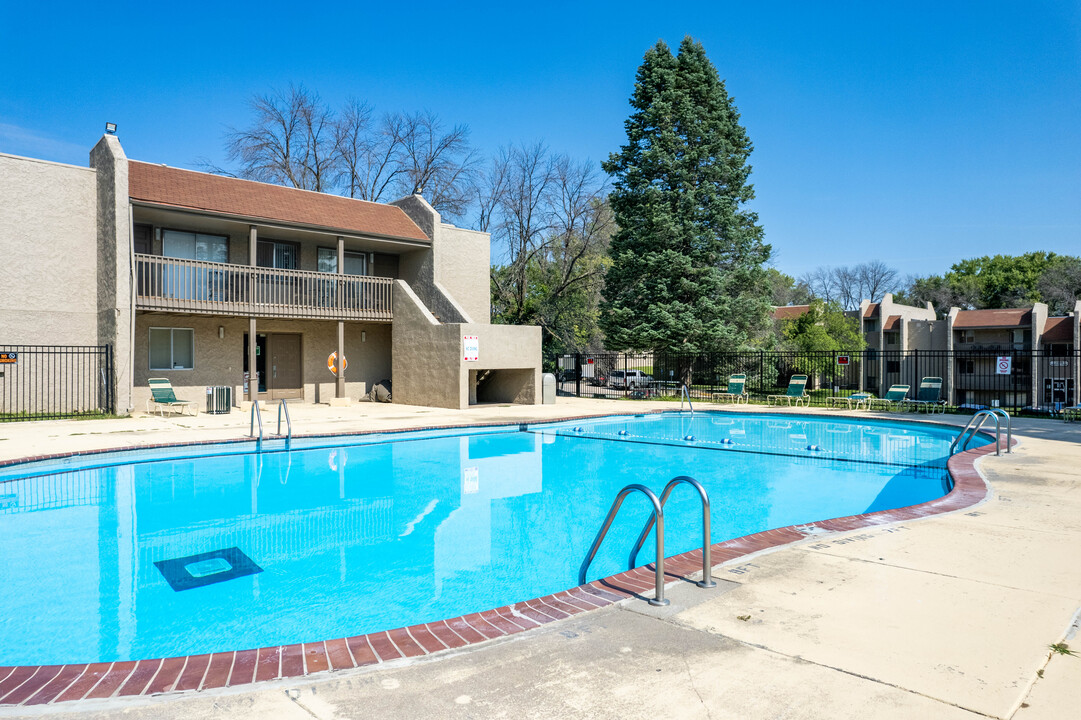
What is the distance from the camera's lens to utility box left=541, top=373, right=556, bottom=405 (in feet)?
72.8

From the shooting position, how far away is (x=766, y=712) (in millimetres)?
2623

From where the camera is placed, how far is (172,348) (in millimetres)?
19750

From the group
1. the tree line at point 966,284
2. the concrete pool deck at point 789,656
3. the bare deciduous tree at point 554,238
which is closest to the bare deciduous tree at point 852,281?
the tree line at point 966,284

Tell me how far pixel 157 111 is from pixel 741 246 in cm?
2464

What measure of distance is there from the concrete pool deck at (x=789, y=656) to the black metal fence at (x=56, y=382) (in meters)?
17.7

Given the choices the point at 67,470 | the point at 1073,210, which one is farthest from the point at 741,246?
the point at 67,470

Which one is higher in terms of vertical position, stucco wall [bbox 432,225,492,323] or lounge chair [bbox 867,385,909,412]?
stucco wall [bbox 432,225,492,323]

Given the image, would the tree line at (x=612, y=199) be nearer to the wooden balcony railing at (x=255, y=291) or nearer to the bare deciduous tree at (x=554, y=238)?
the bare deciduous tree at (x=554, y=238)

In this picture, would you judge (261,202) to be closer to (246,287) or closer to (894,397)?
(246,287)

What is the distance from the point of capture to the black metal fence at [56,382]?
1684 cm

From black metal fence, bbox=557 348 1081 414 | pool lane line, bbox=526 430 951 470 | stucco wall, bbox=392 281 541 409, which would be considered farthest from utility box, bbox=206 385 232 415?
black metal fence, bbox=557 348 1081 414

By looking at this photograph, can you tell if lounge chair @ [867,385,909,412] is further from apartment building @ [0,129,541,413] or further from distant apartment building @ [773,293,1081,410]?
distant apartment building @ [773,293,1081,410]

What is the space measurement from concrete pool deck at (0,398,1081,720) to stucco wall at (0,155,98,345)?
60.6 feet

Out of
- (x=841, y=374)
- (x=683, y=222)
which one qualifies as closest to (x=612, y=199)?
(x=683, y=222)
